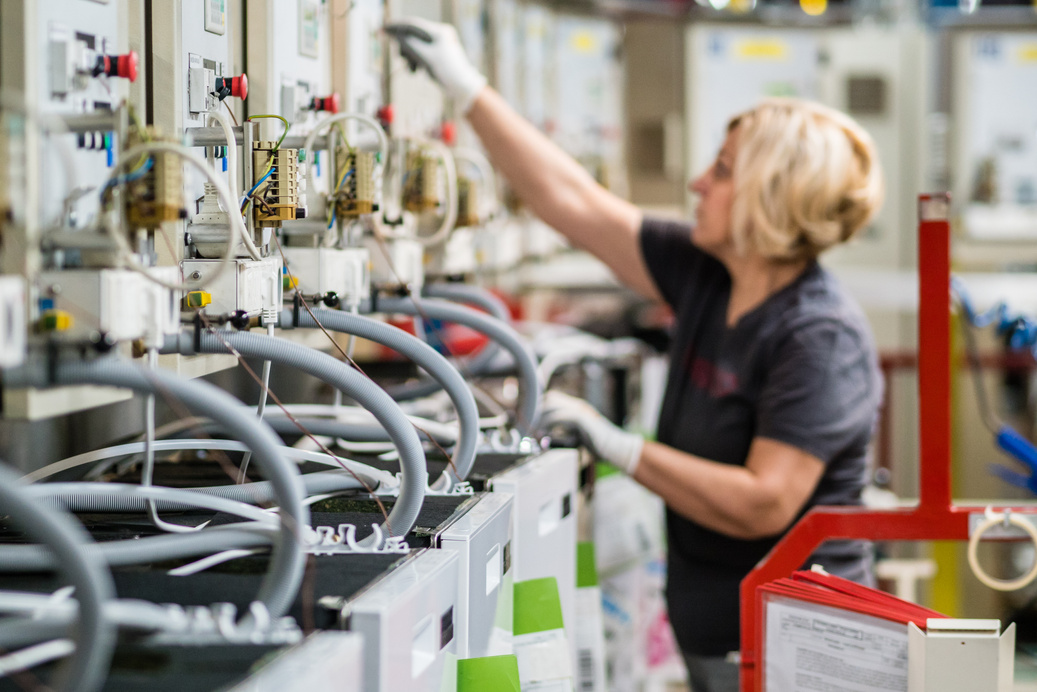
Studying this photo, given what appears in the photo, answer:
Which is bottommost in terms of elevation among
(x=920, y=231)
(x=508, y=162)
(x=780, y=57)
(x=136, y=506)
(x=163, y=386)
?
(x=136, y=506)

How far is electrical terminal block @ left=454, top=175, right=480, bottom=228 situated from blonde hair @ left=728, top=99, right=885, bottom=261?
0.56 m

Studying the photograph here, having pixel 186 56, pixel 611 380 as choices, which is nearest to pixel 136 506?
pixel 186 56

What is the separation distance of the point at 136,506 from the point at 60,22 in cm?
52

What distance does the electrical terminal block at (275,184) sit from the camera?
1260 mm

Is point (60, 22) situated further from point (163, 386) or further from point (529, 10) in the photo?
point (529, 10)

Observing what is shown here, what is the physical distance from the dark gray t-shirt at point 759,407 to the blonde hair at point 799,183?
9cm

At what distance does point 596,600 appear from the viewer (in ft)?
5.53

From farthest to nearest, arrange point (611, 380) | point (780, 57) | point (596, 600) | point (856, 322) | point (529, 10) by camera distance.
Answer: point (780, 57), point (529, 10), point (611, 380), point (856, 322), point (596, 600)

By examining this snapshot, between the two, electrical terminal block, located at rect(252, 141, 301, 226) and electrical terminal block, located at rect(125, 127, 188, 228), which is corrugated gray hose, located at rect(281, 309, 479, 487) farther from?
electrical terminal block, located at rect(125, 127, 188, 228)

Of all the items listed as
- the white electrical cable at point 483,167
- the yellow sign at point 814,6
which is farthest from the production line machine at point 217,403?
the yellow sign at point 814,6

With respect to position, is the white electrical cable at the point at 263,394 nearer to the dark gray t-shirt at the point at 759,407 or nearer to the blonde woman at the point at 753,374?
the blonde woman at the point at 753,374

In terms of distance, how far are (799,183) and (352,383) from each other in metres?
1.09

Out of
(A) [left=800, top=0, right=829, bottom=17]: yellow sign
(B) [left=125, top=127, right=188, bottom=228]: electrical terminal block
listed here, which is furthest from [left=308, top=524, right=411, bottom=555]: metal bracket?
(A) [left=800, top=0, right=829, bottom=17]: yellow sign

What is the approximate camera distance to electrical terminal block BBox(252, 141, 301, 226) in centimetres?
126
